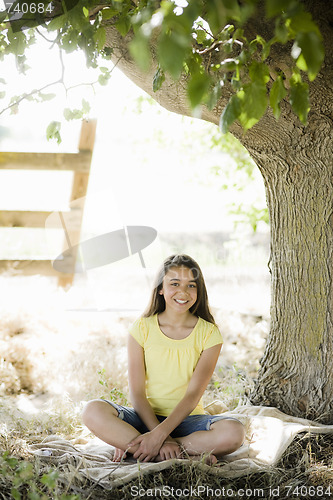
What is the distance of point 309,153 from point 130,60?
839 millimetres

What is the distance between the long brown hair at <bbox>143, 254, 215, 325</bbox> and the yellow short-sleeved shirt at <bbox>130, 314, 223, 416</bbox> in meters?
0.10

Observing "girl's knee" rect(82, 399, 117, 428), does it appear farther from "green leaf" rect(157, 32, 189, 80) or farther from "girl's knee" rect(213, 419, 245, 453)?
"green leaf" rect(157, 32, 189, 80)

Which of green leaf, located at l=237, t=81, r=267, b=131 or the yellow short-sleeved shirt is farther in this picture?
the yellow short-sleeved shirt

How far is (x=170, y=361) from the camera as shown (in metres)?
2.12

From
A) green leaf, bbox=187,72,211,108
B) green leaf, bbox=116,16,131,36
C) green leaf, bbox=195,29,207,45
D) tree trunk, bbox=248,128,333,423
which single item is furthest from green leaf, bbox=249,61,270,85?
tree trunk, bbox=248,128,333,423

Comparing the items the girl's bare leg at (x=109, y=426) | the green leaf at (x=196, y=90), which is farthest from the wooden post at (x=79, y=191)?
the green leaf at (x=196, y=90)

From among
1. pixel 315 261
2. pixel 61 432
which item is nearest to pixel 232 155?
pixel 315 261

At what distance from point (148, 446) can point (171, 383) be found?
0.92ft

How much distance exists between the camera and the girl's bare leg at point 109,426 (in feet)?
6.38

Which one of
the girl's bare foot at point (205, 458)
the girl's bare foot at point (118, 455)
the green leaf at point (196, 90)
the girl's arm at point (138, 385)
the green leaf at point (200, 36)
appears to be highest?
the green leaf at point (200, 36)

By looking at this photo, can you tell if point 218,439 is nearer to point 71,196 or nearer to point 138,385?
point 138,385

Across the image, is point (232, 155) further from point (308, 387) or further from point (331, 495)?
point (331, 495)

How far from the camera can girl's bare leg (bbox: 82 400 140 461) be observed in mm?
1945

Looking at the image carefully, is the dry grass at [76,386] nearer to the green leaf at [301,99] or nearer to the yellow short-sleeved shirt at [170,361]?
the yellow short-sleeved shirt at [170,361]
